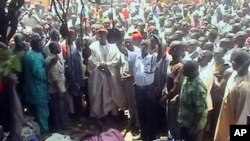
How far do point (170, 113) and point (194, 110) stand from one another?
1033 millimetres

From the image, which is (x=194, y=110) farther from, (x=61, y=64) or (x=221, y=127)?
(x=61, y=64)

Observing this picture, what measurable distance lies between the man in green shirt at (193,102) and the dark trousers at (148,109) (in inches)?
63.4

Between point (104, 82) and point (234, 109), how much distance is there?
3276mm

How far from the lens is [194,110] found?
6520 millimetres

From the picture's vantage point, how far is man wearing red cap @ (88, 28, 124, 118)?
29.7 feet

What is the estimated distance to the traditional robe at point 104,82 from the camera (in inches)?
357

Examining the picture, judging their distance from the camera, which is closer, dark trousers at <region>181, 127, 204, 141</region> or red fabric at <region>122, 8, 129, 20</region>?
dark trousers at <region>181, 127, 204, 141</region>

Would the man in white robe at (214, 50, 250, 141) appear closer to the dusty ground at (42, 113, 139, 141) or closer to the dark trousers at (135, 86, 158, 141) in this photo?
the dark trousers at (135, 86, 158, 141)

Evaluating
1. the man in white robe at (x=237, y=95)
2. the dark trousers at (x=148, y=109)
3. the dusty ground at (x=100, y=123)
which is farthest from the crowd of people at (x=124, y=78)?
the man in white robe at (x=237, y=95)

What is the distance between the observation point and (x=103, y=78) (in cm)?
914

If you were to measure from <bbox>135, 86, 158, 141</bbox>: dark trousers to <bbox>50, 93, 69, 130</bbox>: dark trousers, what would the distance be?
4.57ft

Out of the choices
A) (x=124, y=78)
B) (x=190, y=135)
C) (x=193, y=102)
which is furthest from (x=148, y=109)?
(x=193, y=102)

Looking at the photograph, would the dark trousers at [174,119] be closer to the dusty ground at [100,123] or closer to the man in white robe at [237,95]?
the man in white robe at [237,95]

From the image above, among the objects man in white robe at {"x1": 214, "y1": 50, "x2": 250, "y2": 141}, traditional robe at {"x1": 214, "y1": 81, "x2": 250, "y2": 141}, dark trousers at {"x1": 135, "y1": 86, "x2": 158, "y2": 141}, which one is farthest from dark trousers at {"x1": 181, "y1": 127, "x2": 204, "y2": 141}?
dark trousers at {"x1": 135, "y1": 86, "x2": 158, "y2": 141}
